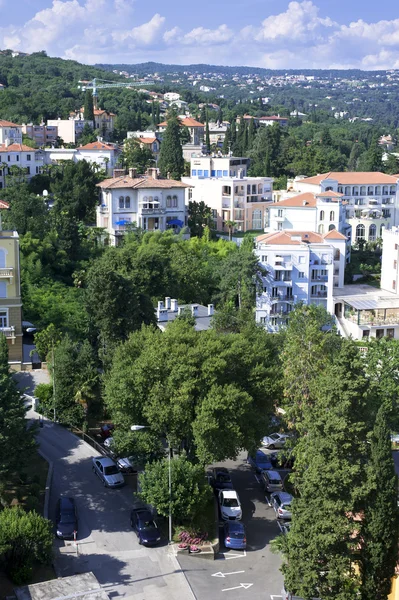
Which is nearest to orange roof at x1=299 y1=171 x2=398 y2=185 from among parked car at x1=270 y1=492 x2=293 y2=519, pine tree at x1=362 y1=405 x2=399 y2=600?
parked car at x1=270 y1=492 x2=293 y2=519

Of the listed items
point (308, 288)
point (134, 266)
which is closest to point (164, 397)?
point (134, 266)

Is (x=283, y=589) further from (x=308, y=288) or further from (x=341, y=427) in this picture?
(x=308, y=288)

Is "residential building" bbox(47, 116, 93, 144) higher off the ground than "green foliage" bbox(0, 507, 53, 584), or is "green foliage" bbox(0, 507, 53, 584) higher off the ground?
"residential building" bbox(47, 116, 93, 144)

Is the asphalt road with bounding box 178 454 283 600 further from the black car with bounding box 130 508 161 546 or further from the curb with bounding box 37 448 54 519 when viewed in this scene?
the curb with bounding box 37 448 54 519

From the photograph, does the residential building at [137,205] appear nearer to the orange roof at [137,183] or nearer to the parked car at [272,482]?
the orange roof at [137,183]

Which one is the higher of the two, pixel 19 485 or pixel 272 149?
pixel 272 149

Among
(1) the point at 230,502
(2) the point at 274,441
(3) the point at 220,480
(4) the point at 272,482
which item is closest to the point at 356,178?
(2) the point at 274,441
